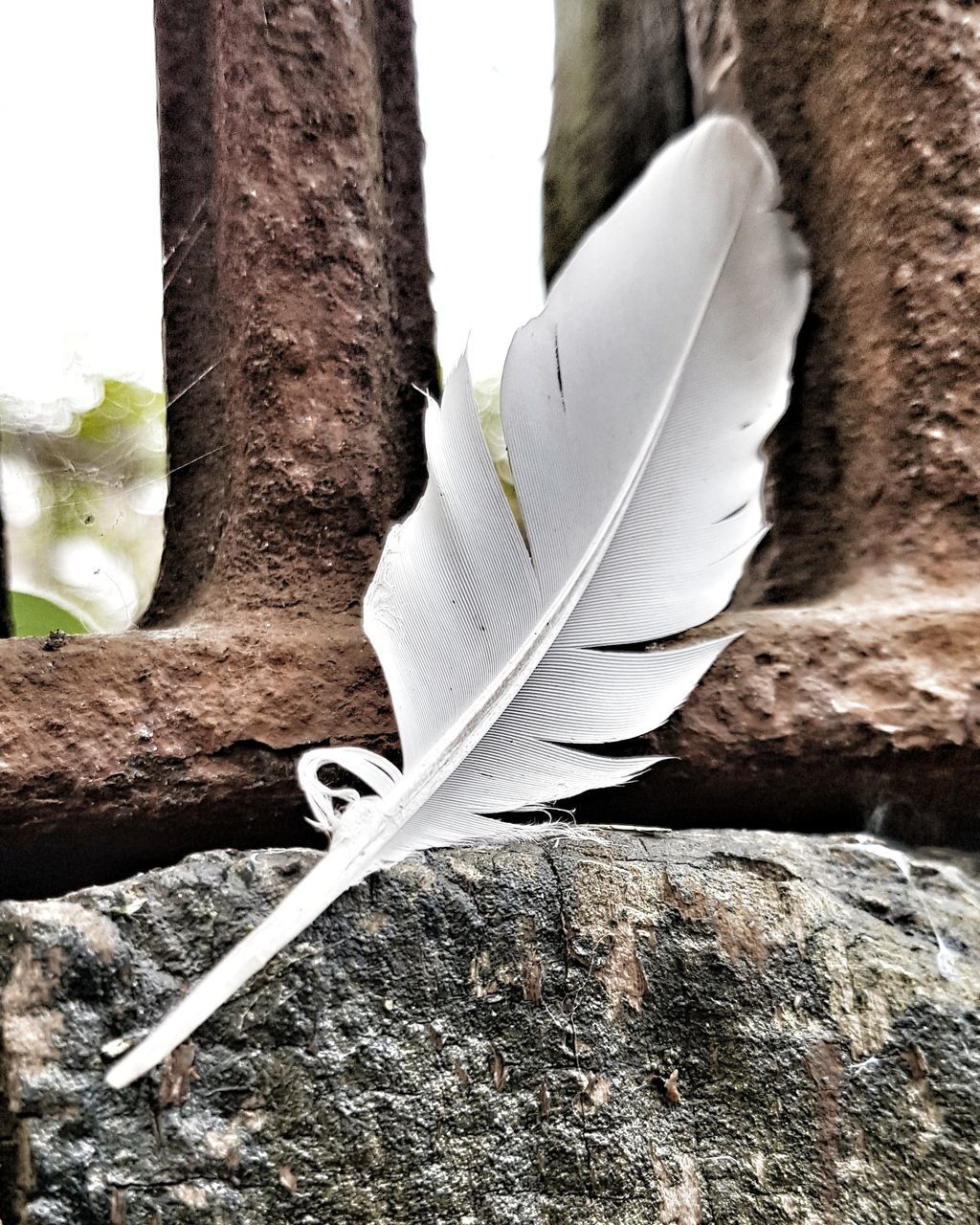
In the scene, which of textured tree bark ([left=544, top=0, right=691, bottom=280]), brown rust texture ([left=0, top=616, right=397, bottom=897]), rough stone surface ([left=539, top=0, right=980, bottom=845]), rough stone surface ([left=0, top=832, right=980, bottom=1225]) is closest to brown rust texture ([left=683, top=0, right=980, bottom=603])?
rough stone surface ([left=539, top=0, right=980, bottom=845])

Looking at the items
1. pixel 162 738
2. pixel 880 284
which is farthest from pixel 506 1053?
pixel 880 284

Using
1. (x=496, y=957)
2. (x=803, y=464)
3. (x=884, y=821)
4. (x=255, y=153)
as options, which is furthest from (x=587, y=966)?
(x=255, y=153)

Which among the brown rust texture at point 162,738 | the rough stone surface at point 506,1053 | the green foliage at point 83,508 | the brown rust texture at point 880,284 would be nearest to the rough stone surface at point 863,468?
the brown rust texture at point 880,284

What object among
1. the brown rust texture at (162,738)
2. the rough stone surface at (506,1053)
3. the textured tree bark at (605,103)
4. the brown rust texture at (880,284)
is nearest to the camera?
the rough stone surface at (506,1053)

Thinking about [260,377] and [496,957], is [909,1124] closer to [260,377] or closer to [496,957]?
[496,957]

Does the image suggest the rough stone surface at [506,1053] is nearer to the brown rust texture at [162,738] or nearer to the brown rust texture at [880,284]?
the brown rust texture at [162,738]

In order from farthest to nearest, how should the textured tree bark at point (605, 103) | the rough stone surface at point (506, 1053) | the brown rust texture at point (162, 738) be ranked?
the textured tree bark at point (605, 103) → the brown rust texture at point (162, 738) → the rough stone surface at point (506, 1053)

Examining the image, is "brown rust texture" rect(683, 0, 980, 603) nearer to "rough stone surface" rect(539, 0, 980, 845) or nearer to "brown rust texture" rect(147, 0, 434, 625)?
"rough stone surface" rect(539, 0, 980, 845)
